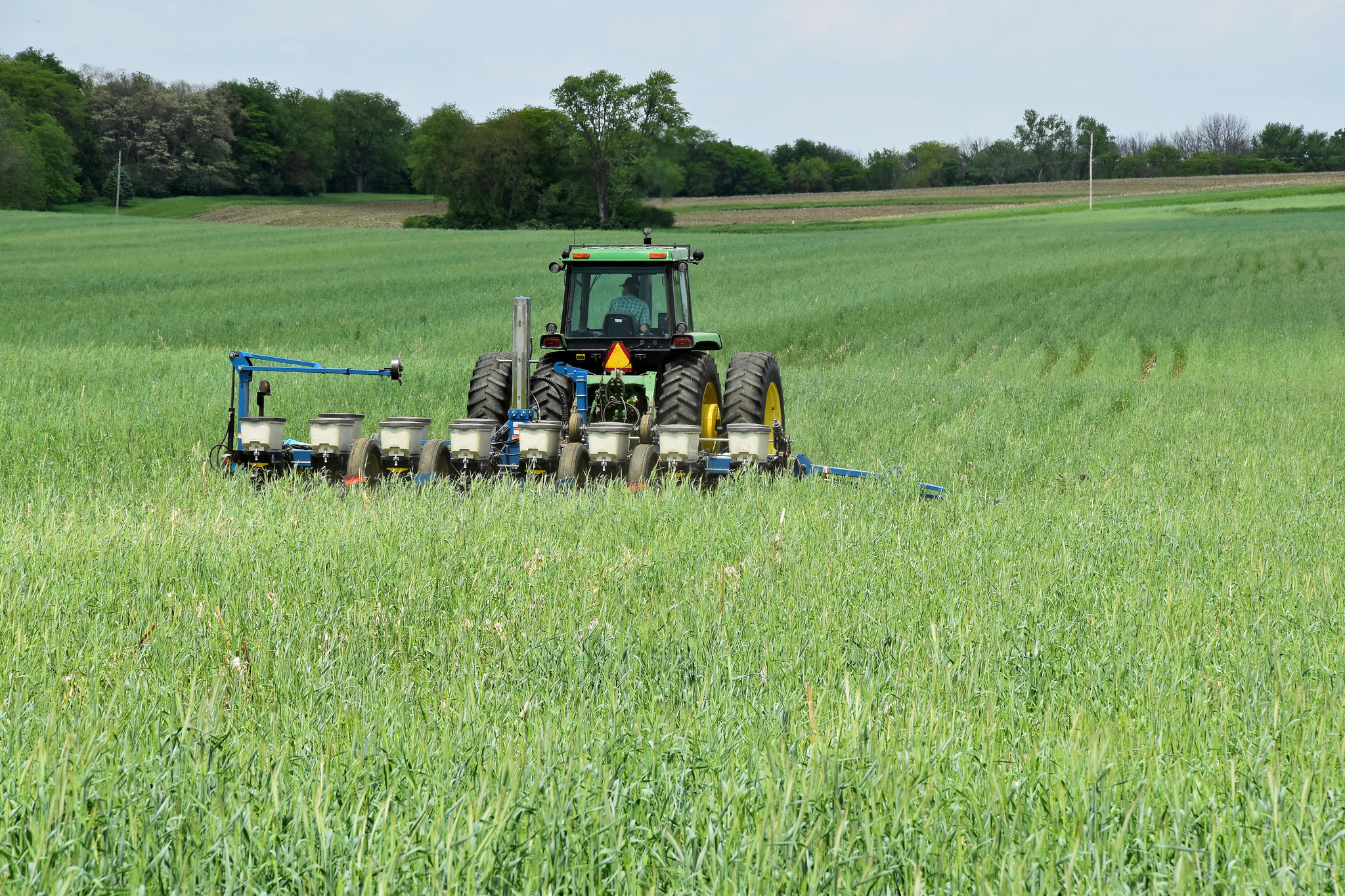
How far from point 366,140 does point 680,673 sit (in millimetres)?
101873

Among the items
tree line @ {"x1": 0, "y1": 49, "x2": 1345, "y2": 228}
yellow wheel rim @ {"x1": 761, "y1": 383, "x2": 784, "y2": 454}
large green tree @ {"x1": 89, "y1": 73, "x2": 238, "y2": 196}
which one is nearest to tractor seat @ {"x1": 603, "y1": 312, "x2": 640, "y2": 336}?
yellow wheel rim @ {"x1": 761, "y1": 383, "x2": 784, "y2": 454}

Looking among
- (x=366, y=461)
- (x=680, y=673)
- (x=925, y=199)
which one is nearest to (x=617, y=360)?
(x=366, y=461)

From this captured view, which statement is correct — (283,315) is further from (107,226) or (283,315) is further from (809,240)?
(107,226)

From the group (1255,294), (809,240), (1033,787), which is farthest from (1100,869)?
(809,240)

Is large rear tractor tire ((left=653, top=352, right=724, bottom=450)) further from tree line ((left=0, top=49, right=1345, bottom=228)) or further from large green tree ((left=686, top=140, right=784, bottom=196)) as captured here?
large green tree ((left=686, top=140, right=784, bottom=196))

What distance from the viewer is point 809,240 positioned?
41.7 metres

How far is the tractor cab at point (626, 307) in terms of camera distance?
927 cm

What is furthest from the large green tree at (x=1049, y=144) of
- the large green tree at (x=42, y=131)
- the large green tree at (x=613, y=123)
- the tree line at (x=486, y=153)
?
the large green tree at (x=42, y=131)

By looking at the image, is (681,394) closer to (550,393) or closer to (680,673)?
(550,393)

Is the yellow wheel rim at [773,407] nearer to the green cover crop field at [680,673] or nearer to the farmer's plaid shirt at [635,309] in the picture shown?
the green cover crop field at [680,673]

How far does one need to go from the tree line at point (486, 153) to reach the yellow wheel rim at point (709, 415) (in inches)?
1855

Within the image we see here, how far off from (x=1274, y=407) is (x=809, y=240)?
30.0 metres

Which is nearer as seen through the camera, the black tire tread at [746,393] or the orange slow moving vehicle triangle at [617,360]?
the orange slow moving vehicle triangle at [617,360]

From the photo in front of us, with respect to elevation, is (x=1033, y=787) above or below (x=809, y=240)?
below
